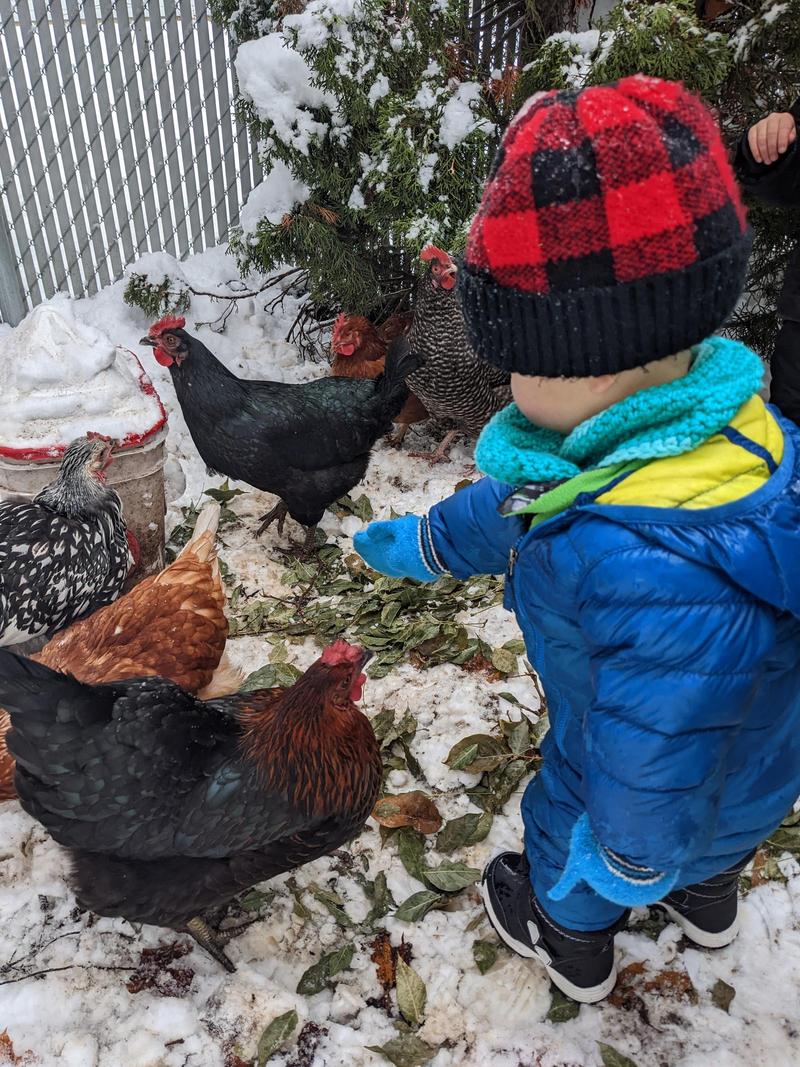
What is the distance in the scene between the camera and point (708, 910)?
172cm

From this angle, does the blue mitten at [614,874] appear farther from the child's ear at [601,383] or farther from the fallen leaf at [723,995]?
the fallen leaf at [723,995]

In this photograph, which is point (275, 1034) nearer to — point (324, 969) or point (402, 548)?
point (324, 969)

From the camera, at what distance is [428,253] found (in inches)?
140

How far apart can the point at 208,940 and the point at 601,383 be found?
5.40 feet

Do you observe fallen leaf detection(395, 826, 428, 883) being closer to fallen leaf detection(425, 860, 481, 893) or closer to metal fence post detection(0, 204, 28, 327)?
fallen leaf detection(425, 860, 481, 893)

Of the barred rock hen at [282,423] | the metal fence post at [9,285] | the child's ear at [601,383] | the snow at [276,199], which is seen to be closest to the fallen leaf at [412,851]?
the child's ear at [601,383]

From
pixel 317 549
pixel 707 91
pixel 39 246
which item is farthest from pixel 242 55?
pixel 317 549

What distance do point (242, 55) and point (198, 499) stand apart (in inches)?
92.7

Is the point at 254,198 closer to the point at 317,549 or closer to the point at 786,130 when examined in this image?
the point at 317,549

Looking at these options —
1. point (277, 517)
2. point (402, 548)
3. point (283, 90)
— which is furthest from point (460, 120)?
point (402, 548)

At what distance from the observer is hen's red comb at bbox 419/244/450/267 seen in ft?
11.6

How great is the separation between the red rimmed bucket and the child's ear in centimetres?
229

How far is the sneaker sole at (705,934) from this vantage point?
68.5 inches

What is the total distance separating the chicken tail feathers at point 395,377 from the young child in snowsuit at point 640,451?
2.38m
